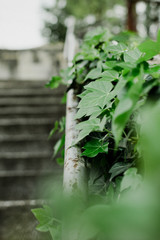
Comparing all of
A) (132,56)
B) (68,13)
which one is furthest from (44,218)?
(68,13)

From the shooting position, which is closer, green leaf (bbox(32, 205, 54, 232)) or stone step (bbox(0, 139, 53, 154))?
green leaf (bbox(32, 205, 54, 232))

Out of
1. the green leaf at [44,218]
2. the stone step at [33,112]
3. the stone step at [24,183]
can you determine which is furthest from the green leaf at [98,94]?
the stone step at [33,112]

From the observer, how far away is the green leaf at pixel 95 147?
657 millimetres

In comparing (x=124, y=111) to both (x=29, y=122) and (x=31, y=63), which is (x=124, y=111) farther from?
(x=31, y=63)

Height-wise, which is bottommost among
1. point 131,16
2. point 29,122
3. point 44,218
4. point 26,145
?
point 26,145

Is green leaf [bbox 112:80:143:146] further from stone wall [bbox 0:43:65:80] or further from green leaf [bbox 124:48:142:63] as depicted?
stone wall [bbox 0:43:65:80]

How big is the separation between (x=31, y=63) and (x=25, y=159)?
4.02 metres

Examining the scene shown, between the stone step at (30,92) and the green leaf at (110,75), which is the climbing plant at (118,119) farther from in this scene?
the stone step at (30,92)

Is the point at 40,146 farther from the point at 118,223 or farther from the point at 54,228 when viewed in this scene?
the point at 118,223

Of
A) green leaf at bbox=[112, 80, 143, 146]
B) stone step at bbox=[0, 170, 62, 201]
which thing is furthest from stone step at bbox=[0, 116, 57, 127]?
green leaf at bbox=[112, 80, 143, 146]

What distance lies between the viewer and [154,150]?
0.28 m

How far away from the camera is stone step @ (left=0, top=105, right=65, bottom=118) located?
236cm

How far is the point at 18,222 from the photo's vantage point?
1.21 metres

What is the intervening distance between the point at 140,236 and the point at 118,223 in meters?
0.03
